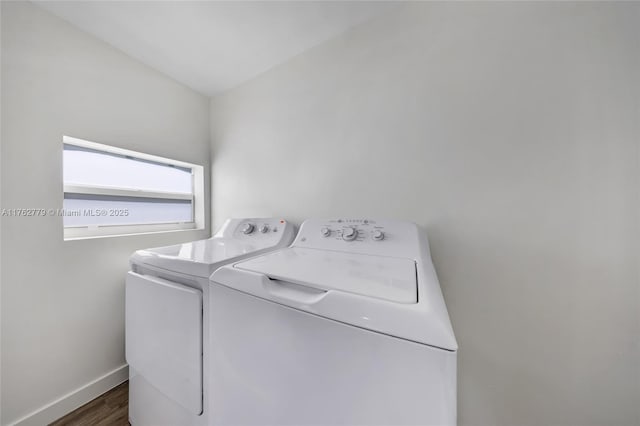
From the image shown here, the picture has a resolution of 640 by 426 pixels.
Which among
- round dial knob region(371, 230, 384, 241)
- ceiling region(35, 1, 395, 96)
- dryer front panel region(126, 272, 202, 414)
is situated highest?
ceiling region(35, 1, 395, 96)

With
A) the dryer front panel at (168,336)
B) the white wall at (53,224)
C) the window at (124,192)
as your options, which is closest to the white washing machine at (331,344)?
the dryer front panel at (168,336)

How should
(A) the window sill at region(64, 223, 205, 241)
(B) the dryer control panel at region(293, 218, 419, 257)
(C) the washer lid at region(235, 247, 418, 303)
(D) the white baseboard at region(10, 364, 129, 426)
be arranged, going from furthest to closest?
(A) the window sill at region(64, 223, 205, 241)
(D) the white baseboard at region(10, 364, 129, 426)
(B) the dryer control panel at region(293, 218, 419, 257)
(C) the washer lid at region(235, 247, 418, 303)

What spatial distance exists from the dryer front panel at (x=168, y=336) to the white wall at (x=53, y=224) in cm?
52

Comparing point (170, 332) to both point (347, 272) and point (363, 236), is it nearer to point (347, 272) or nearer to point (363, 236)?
point (347, 272)

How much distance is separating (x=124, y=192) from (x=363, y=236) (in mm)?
1718

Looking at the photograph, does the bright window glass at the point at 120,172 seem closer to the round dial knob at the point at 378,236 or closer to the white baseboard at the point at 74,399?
the white baseboard at the point at 74,399

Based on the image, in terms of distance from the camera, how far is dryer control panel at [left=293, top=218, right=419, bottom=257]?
0.88 meters

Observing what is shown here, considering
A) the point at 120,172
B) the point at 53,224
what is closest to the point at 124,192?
the point at 120,172

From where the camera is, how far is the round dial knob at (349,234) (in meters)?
0.97

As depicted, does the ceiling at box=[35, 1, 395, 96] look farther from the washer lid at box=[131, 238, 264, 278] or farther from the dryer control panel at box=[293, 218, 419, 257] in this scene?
the washer lid at box=[131, 238, 264, 278]

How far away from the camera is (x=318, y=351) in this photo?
49cm

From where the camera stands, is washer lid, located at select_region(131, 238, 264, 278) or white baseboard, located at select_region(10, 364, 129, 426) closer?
washer lid, located at select_region(131, 238, 264, 278)

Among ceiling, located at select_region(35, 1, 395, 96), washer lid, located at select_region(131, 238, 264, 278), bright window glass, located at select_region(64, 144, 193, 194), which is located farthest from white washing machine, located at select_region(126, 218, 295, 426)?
ceiling, located at select_region(35, 1, 395, 96)

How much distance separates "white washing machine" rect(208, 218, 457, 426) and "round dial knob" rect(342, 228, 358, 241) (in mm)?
156
